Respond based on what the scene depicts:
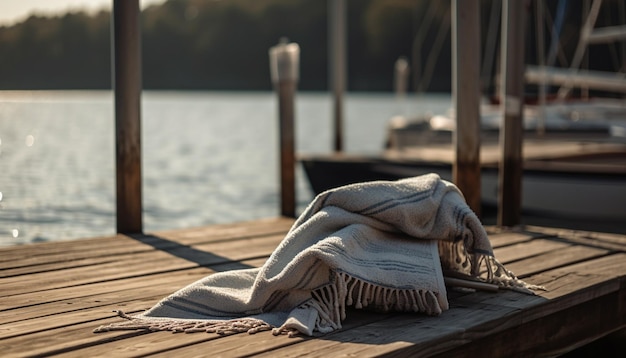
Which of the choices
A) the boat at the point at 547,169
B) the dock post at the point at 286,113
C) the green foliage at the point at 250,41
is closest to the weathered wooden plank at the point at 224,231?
the dock post at the point at 286,113

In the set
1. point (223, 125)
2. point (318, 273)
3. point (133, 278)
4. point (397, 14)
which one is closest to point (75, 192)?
point (133, 278)

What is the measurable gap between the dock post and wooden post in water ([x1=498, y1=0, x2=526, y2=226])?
140cm

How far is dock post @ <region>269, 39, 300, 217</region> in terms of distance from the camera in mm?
6352

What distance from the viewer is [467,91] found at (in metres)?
5.54

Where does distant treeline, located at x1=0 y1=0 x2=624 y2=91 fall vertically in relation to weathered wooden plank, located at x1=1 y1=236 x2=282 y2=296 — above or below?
above

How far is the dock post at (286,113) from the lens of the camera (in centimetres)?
635

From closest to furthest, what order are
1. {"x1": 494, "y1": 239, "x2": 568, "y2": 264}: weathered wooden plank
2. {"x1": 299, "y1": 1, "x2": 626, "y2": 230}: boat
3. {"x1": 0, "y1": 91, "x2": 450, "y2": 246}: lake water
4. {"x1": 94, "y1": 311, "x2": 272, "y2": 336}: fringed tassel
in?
{"x1": 94, "y1": 311, "x2": 272, "y2": 336}: fringed tassel → {"x1": 494, "y1": 239, "x2": 568, "y2": 264}: weathered wooden plank → {"x1": 299, "y1": 1, "x2": 626, "y2": 230}: boat → {"x1": 0, "y1": 91, "x2": 450, "y2": 246}: lake water

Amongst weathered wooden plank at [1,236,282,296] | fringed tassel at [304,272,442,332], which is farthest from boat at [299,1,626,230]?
fringed tassel at [304,272,442,332]

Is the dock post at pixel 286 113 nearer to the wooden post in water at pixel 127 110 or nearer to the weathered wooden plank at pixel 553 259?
the wooden post in water at pixel 127 110

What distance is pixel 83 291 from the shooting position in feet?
12.0

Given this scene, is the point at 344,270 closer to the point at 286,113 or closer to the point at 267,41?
the point at 286,113

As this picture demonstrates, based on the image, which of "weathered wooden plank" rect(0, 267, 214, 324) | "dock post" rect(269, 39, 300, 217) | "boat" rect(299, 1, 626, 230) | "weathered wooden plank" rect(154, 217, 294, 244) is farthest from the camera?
"boat" rect(299, 1, 626, 230)

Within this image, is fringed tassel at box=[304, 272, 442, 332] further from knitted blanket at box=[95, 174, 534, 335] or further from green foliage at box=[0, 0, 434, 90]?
green foliage at box=[0, 0, 434, 90]

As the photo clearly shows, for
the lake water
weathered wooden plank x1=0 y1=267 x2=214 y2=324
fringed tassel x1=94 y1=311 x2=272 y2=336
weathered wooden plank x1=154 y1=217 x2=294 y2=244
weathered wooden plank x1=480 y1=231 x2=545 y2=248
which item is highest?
fringed tassel x1=94 y1=311 x2=272 y2=336
